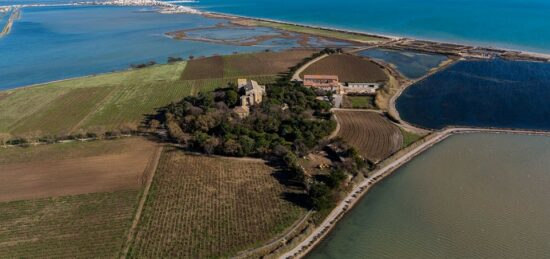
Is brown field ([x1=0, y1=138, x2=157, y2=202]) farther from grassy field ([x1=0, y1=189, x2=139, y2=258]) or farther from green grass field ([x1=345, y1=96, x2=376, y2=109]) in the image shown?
green grass field ([x1=345, y1=96, x2=376, y2=109])

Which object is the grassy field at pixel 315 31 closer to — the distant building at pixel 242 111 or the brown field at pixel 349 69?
the brown field at pixel 349 69

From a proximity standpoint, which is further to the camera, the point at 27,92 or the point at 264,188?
the point at 27,92

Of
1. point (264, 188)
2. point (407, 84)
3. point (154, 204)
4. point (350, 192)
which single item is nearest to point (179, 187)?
point (154, 204)

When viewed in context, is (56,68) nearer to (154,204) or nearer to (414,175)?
(154,204)

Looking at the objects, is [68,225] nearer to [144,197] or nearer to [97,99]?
[144,197]

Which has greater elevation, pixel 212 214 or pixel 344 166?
pixel 344 166

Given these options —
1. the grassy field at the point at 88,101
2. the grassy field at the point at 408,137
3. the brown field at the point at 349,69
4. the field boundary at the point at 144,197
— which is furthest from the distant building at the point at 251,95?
the grassy field at the point at 408,137
